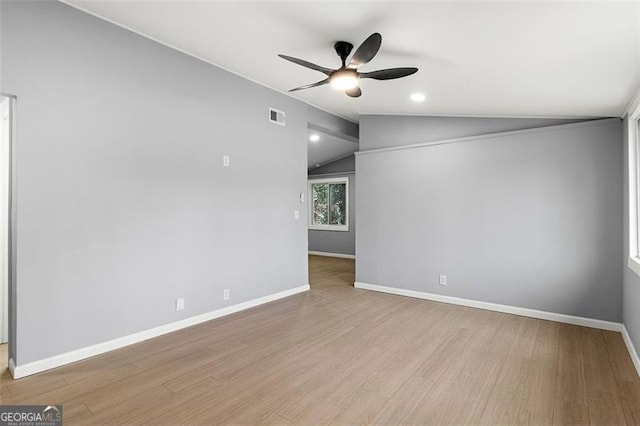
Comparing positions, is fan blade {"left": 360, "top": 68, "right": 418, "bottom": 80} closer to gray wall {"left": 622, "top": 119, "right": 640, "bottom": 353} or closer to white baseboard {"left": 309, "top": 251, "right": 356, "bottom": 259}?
gray wall {"left": 622, "top": 119, "right": 640, "bottom": 353}

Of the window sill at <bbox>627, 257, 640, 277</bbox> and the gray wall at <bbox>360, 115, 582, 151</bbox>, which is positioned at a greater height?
the gray wall at <bbox>360, 115, 582, 151</bbox>

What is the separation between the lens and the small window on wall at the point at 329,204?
364 inches

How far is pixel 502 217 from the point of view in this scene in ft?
13.7

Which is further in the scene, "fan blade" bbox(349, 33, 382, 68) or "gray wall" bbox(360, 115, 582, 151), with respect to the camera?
"gray wall" bbox(360, 115, 582, 151)

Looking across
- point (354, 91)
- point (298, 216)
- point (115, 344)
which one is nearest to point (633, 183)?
point (354, 91)

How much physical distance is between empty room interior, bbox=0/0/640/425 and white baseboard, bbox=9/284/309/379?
0.06 feet

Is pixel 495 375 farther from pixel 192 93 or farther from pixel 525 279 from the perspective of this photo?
pixel 192 93

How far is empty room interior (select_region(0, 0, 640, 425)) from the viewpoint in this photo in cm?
225

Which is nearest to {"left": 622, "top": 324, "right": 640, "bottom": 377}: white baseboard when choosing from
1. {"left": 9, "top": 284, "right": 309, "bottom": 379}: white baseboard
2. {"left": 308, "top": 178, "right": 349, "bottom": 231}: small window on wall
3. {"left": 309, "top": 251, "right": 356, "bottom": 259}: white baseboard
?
{"left": 9, "top": 284, "right": 309, "bottom": 379}: white baseboard

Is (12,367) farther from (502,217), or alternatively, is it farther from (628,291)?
(628,291)

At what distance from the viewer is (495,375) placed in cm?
258

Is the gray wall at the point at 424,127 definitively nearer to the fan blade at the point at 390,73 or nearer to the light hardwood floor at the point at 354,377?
the fan blade at the point at 390,73

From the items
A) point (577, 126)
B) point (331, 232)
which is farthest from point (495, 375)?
point (331, 232)

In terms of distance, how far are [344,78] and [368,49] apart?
21.1 inches
